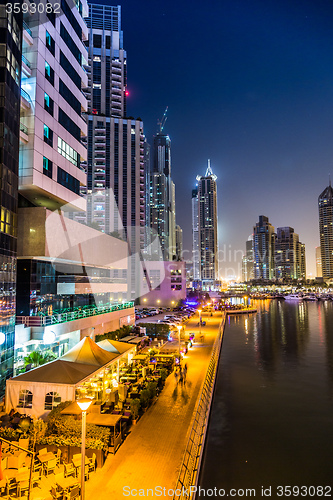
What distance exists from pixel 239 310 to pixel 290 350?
163ft

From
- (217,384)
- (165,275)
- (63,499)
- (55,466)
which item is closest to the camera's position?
(63,499)

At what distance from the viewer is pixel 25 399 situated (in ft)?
46.3

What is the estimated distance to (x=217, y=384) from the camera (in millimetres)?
27547

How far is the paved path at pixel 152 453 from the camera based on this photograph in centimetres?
969

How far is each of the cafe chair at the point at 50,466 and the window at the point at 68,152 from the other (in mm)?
22818

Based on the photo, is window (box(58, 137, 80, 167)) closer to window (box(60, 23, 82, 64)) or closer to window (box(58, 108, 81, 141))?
Answer: window (box(58, 108, 81, 141))

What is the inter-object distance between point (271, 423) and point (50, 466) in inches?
564

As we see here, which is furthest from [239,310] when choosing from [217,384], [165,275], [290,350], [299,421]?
[299,421]

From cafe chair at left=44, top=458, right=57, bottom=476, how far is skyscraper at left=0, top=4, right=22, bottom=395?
8608mm

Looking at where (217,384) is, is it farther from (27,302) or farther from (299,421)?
(27,302)

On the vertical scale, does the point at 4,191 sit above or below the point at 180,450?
above

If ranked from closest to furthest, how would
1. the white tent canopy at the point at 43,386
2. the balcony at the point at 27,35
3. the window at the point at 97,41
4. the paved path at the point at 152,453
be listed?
the paved path at the point at 152,453 → the white tent canopy at the point at 43,386 → the balcony at the point at 27,35 → the window at the point at 97,41

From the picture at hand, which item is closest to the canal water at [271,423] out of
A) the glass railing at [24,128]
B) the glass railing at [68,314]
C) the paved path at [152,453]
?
the paved path at [152,453]

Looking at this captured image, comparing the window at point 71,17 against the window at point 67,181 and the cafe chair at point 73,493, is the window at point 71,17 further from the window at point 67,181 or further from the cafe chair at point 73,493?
the cafe chair at point 73,493
